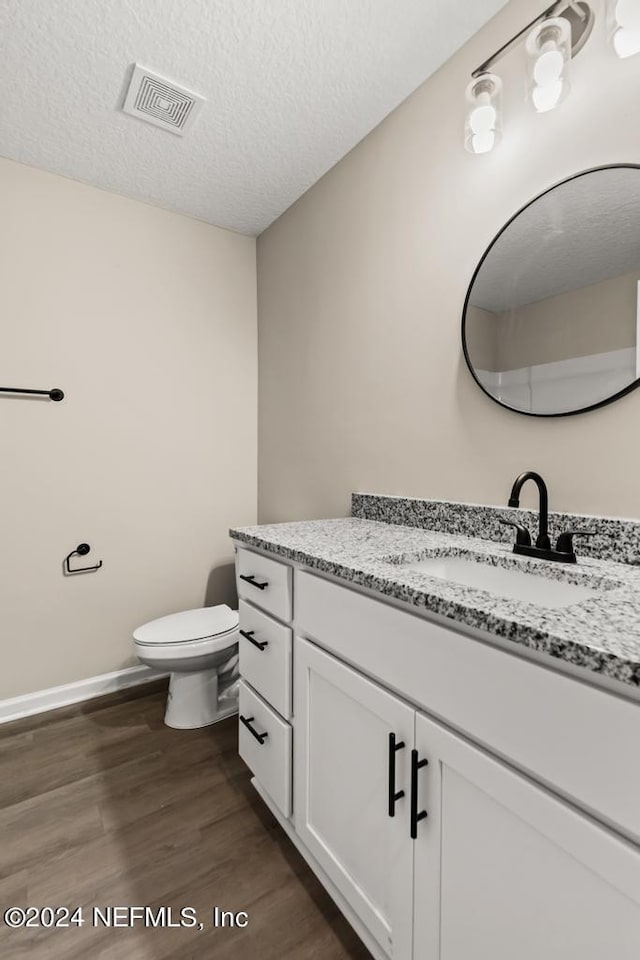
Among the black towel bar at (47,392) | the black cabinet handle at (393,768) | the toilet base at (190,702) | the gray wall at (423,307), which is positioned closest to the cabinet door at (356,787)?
the black cabinet handle at (393,768)

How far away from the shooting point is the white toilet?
1.82 metres

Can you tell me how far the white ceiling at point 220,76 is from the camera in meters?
1.33

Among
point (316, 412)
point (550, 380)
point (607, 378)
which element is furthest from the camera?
point (316, 412)

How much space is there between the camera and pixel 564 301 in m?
1.21

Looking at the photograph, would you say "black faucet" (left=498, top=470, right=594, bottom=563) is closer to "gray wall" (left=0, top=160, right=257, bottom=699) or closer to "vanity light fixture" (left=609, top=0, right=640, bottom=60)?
"vanity light fixture" (left=609, top=0, right=640, bottom=60)

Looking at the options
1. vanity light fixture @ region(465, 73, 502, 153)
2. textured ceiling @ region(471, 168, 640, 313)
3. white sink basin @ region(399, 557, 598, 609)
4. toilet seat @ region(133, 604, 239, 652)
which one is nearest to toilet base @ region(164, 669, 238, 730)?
toilet seat @ region(133, 604, 239, 652)

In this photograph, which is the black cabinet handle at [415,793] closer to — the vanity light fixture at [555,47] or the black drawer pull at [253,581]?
the black drawer pull at [253,581]

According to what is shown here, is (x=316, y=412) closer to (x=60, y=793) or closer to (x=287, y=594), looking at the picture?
(x=287, y=594)

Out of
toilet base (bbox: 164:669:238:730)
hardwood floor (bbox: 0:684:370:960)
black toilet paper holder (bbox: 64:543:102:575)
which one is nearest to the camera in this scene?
hardwood floor (bbox: 0:684:370:960)

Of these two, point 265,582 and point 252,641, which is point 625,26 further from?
point 252,641

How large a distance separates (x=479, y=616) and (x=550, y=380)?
788 millimetres

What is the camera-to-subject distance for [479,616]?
700mm

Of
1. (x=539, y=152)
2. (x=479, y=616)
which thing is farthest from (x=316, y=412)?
(x=479, y=616)

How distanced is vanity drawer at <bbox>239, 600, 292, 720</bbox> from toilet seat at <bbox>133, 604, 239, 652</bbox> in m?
0.39
